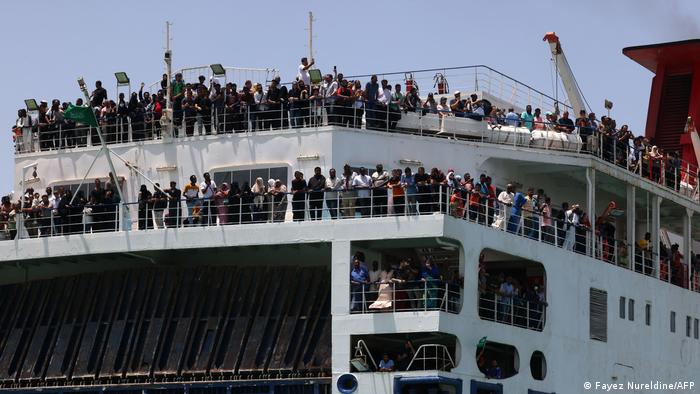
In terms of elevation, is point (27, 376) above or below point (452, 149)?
below

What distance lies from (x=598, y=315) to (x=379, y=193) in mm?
7085

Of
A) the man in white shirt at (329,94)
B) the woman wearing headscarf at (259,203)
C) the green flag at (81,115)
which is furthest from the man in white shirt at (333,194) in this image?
the green flag at (81,115)

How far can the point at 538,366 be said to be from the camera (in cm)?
4044

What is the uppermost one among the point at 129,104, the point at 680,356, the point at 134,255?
the point at 129,104

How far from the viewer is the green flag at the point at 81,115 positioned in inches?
1642

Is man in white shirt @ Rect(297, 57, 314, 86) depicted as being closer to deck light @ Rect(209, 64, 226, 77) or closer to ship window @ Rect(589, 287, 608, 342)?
deck light @ Rect(209, 64, 226, 77)

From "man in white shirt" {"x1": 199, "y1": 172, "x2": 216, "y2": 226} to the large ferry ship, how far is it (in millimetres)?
60

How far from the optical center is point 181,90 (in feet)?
141

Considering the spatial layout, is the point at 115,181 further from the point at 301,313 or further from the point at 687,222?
the point at 687,222

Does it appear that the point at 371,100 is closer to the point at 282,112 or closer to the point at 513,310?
the point at 282,112

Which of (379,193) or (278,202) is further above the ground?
(379,193)

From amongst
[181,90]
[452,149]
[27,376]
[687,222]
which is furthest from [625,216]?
[27,376]

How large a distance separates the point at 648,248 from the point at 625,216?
231 centimetres

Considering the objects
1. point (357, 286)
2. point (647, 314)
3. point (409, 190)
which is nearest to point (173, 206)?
point (357, 286)
